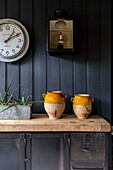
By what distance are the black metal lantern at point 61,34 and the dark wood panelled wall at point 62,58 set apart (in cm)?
10

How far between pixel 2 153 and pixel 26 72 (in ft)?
2.90

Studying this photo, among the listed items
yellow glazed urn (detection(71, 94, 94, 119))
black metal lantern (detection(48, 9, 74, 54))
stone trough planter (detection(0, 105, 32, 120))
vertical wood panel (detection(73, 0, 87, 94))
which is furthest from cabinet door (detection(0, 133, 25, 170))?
black metal lantern (detection(48, 9, 74, 54))

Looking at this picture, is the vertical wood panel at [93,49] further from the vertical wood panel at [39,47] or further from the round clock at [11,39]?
the round clock at [11,39]

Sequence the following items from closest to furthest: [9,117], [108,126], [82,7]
→ [108,126] → [9,117] → [82,7]

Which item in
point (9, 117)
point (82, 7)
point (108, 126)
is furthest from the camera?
point (82, 7)

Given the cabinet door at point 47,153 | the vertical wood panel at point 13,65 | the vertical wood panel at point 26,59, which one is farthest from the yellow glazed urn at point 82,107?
the vertical wood panel at point 13,65

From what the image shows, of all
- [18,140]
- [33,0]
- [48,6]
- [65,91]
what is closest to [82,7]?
[48,6]

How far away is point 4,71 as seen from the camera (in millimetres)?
1765

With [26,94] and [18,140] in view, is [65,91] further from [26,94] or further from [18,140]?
[18,140]

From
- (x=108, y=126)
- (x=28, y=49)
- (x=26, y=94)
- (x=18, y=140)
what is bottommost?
(x=18, y=140)

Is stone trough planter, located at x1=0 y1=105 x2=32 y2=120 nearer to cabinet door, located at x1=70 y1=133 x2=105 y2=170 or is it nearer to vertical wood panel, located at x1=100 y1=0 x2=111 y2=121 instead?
cabinet door, located at x1=70 y1=133 x2=105 y2=170

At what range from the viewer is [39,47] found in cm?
175

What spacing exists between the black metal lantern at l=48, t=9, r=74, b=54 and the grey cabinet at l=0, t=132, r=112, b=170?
889mm

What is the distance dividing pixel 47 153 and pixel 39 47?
1.14 meters
